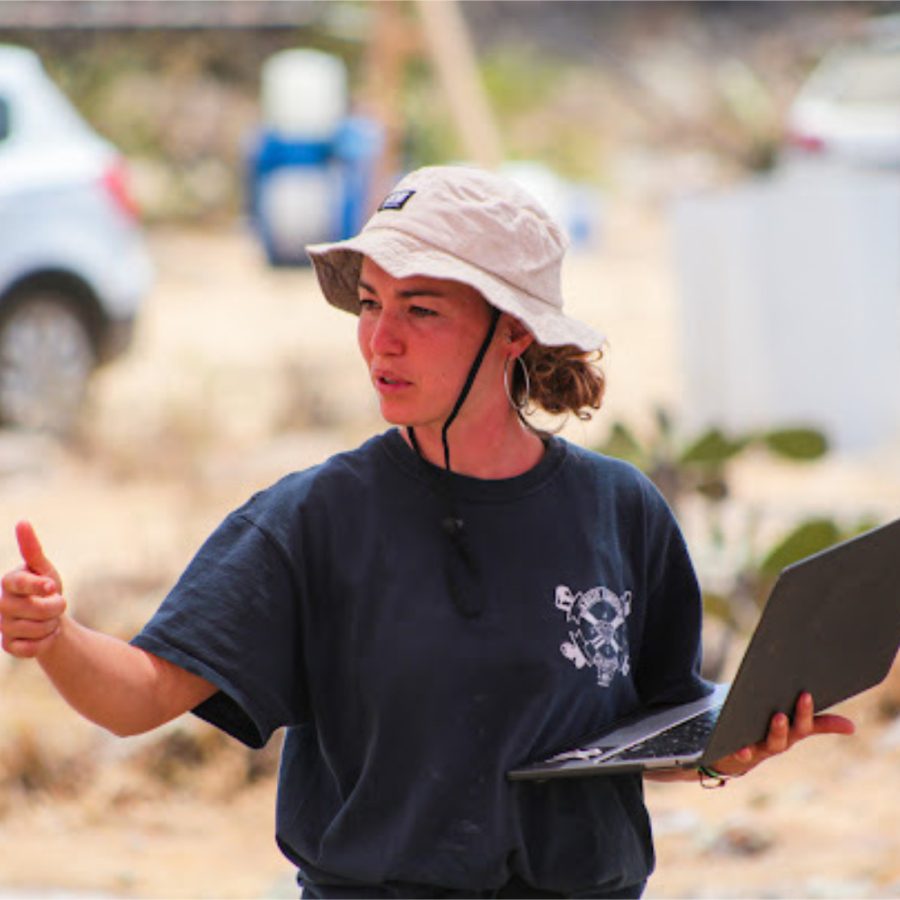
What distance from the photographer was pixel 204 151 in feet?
64.2

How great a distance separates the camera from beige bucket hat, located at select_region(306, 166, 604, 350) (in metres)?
2.20

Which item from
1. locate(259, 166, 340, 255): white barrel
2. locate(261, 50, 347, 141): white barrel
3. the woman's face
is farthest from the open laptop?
locate(261, 50, 347, 141): white barrel

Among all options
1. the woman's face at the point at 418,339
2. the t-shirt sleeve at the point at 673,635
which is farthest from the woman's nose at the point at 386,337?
the t-shirt sleeve at the point at 673,635

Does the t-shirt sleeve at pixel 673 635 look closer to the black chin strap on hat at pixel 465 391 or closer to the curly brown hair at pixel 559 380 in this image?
the curly brown hair at pixel 559 380

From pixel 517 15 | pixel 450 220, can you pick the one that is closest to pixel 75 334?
pixel 450 220

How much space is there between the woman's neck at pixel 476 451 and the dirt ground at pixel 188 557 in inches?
71.9

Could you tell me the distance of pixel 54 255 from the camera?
29.3 feet

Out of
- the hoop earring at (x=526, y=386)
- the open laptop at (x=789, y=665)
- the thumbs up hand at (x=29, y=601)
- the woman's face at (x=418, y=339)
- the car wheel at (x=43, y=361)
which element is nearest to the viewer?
the thumbs up hand at (x=29, y=601)

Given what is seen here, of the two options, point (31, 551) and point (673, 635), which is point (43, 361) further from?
point (31, 551)

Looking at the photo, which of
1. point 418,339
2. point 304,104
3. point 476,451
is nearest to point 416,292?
point 418,339

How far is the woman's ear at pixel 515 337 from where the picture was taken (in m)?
2.29

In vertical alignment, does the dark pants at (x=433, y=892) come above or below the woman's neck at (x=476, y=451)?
below

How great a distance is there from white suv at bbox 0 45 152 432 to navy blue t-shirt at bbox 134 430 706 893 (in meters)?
6.76

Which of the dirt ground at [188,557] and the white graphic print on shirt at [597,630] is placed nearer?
the white graphic print on shirt at [597,630]
